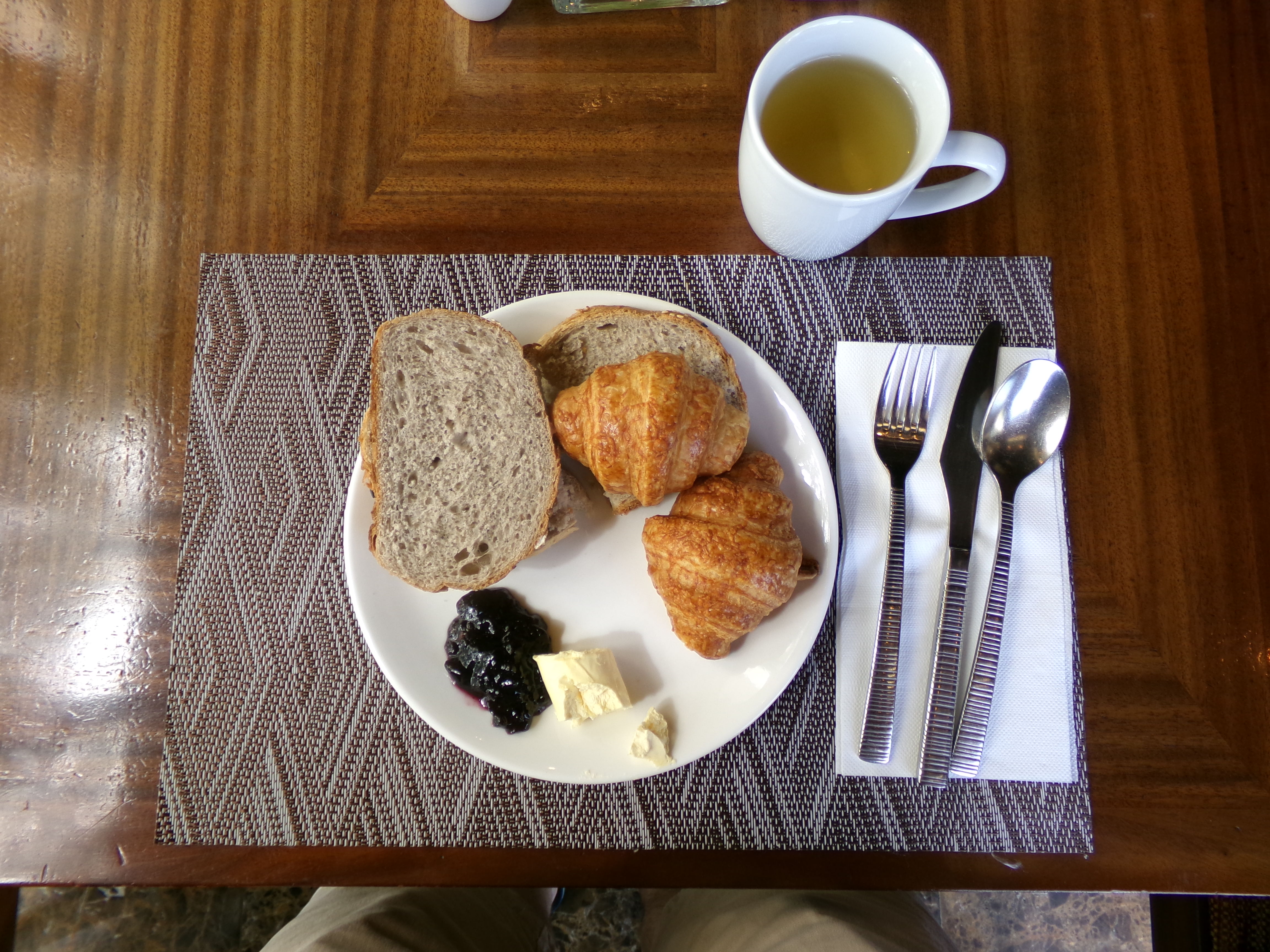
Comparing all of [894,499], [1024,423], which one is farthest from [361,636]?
[1024,423]

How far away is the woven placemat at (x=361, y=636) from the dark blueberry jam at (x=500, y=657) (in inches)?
5.5

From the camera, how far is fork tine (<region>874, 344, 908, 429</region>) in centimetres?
105

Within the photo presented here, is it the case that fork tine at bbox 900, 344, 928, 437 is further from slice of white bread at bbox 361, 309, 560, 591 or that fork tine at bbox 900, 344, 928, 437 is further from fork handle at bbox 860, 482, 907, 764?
slice of white bread at bbox 361, 309, 560, 591

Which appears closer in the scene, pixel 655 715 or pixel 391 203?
pixel 655 715

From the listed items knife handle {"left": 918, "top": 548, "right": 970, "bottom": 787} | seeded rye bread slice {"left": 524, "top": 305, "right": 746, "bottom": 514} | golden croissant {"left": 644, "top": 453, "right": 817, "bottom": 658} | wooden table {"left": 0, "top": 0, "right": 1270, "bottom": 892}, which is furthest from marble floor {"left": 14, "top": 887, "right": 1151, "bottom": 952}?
A: seeded rye bread slice {"left": 524, "top": 305, "right": 746, "bottom": 514}

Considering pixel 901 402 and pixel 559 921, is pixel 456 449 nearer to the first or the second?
pixel 901 402

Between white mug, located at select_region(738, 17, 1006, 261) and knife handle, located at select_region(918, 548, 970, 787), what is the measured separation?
19.4 inches

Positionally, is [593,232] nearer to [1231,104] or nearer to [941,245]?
[941,245]

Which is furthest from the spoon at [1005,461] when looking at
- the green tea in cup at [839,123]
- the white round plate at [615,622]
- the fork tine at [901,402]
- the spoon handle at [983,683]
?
the green tea in cup at [839,123]

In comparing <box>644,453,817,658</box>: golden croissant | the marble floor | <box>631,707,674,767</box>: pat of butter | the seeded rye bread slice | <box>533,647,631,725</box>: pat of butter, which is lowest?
the marble floor

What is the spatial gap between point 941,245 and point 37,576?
1.47 meters

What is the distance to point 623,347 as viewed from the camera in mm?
992

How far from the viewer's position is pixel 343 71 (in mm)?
1170

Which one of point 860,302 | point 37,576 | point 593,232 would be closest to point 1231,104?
point 860,302
